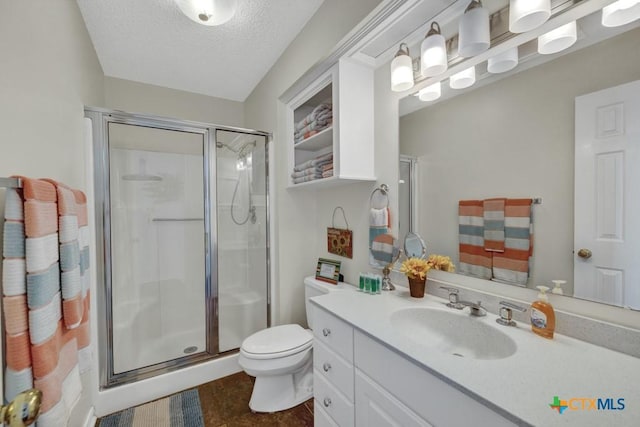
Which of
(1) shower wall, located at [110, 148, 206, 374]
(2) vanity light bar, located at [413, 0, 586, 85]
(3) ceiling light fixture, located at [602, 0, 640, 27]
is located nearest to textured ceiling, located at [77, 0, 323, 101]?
(1) shower wall, located at [110, 148, 206, 374]

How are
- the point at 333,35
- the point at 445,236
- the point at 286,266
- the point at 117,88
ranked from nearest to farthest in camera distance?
the point at 445,236 → the point at 333,35 → the point at 286,266 → the point at 117,88

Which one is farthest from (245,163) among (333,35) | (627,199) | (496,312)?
(627,199)

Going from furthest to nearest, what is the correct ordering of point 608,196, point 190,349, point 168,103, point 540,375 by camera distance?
point 168,103 < point 190,349 < point 608,196 < point 540,375

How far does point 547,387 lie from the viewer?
2.08 feet

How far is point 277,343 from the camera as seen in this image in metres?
1.62

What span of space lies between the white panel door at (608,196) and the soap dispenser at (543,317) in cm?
10

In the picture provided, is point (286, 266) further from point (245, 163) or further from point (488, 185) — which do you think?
point (488, 185)

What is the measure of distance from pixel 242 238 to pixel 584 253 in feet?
6.74

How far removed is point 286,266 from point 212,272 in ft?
1.89

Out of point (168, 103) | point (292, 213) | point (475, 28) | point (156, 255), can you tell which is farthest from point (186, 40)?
point (475, 28)

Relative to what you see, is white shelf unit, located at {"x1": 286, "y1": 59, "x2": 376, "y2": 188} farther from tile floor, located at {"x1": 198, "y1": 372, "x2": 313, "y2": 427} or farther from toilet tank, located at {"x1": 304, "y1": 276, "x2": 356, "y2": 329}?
tile floor, located at {"x1": 198, "y1": 372, "x2": 313, "y2": 427}

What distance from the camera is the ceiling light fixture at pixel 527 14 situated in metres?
0.84

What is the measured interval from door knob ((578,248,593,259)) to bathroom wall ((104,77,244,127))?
2.99m

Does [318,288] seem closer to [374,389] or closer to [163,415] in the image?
[374,389]
